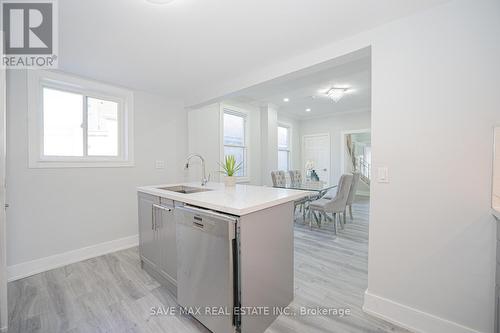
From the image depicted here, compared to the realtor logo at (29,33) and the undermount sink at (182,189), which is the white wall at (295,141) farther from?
the realtor logo at (29,33)

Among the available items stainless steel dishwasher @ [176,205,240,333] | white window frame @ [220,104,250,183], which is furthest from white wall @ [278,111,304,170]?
stainless steel dishwasher @ [176,205,240,333]

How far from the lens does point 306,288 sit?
1962 mm

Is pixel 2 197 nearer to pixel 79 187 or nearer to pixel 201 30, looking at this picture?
pixel 79 187

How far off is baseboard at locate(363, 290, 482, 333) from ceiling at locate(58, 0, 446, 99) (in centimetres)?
217

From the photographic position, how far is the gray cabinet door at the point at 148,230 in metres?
2.06

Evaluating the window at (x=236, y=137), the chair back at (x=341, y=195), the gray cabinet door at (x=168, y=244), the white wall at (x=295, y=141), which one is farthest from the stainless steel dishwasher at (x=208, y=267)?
the white wall at (x=295, y=141)

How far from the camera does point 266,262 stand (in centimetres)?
146

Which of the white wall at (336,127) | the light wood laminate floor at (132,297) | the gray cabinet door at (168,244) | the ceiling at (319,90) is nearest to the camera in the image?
the light wood laminate floor at (132,297)

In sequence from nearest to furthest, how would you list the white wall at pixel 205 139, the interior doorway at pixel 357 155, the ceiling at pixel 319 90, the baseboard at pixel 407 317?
the baseboard at pixel 407 317
the ceiling at pixel 319 90
the white wall at pixel 205 139
the interior doorway at pixel 357 155

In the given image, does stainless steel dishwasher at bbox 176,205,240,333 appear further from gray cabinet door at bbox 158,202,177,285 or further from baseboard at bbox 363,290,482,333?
baseboard at bbox 363,290,482,333

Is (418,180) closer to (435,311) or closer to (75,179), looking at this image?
(435,311)

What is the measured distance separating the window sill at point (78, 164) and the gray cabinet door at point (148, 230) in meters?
0.96

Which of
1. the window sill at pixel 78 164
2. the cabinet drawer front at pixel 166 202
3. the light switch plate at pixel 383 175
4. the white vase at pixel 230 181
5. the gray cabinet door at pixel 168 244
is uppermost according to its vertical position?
the window sill at pixel 78 164

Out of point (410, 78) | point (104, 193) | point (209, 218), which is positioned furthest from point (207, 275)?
point (104, 193)
